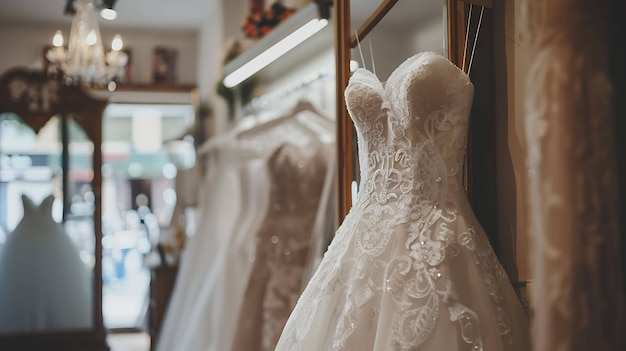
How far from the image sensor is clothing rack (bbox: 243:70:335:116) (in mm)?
3951

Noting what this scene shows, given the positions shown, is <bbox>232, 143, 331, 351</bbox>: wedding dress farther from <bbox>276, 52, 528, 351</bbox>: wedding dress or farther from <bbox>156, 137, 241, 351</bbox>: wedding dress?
<bbox>276, 52, 528, 351</bbox>: wedding dress

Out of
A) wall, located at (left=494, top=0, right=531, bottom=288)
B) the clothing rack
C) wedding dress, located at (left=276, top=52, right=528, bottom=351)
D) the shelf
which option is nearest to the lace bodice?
wedding dress, located at (left=276, top=52, right=528, bottom=351)

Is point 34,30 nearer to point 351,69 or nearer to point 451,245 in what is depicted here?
point 351,69

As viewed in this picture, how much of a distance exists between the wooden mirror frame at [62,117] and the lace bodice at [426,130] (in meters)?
2.85

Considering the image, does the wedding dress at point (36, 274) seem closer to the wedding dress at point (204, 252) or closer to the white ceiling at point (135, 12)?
the wedding dress at point (204, 252)

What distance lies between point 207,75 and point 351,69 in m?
4.51

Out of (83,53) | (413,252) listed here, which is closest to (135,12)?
(83,53)

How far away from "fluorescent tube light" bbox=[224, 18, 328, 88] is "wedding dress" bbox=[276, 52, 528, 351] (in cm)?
165

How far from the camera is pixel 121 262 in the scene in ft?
26.7

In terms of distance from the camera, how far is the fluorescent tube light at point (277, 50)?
3.46 m

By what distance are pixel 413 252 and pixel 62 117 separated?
10.2ft

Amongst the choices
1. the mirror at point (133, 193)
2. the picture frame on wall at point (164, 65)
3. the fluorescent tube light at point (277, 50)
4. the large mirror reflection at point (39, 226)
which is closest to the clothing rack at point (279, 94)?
the fluorescent tube light at point (277, 50)

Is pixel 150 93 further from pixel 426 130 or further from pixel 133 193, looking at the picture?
pixel 426 130

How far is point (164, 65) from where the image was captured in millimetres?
7023
